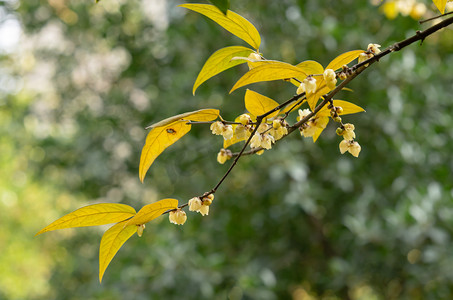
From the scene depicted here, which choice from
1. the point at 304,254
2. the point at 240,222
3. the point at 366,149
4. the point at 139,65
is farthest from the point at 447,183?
the point at 139,65

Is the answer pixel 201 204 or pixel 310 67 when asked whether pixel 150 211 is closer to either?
pixel 201 204

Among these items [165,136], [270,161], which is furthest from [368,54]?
[270,161]

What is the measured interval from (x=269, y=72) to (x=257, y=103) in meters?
0.06

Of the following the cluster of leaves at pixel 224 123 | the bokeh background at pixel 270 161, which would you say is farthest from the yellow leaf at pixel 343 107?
the bokeh background at pixel 270 161

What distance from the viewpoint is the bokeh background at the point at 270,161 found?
145 centimetres

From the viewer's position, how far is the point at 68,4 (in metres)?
1.96

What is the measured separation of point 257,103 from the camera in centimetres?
37

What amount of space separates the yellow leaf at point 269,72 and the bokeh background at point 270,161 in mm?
900

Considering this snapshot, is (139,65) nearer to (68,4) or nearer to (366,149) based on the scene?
(68,4)

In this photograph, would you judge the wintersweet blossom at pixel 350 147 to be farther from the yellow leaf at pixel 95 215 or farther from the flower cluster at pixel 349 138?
the yellow leaf at pixel 95 215

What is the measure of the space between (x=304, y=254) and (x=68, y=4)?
1.44m

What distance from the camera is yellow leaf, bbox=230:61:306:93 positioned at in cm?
30

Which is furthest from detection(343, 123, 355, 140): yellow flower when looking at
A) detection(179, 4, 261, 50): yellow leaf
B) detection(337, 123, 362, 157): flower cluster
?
detection(179, 4, 261, 50): yellow leaf

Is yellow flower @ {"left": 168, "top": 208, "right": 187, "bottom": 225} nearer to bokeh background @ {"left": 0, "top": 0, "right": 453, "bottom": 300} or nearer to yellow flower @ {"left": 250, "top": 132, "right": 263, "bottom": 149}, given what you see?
yellow flower @ {"left": 250, "top": 132, "right": 263, "bottom": 149}
